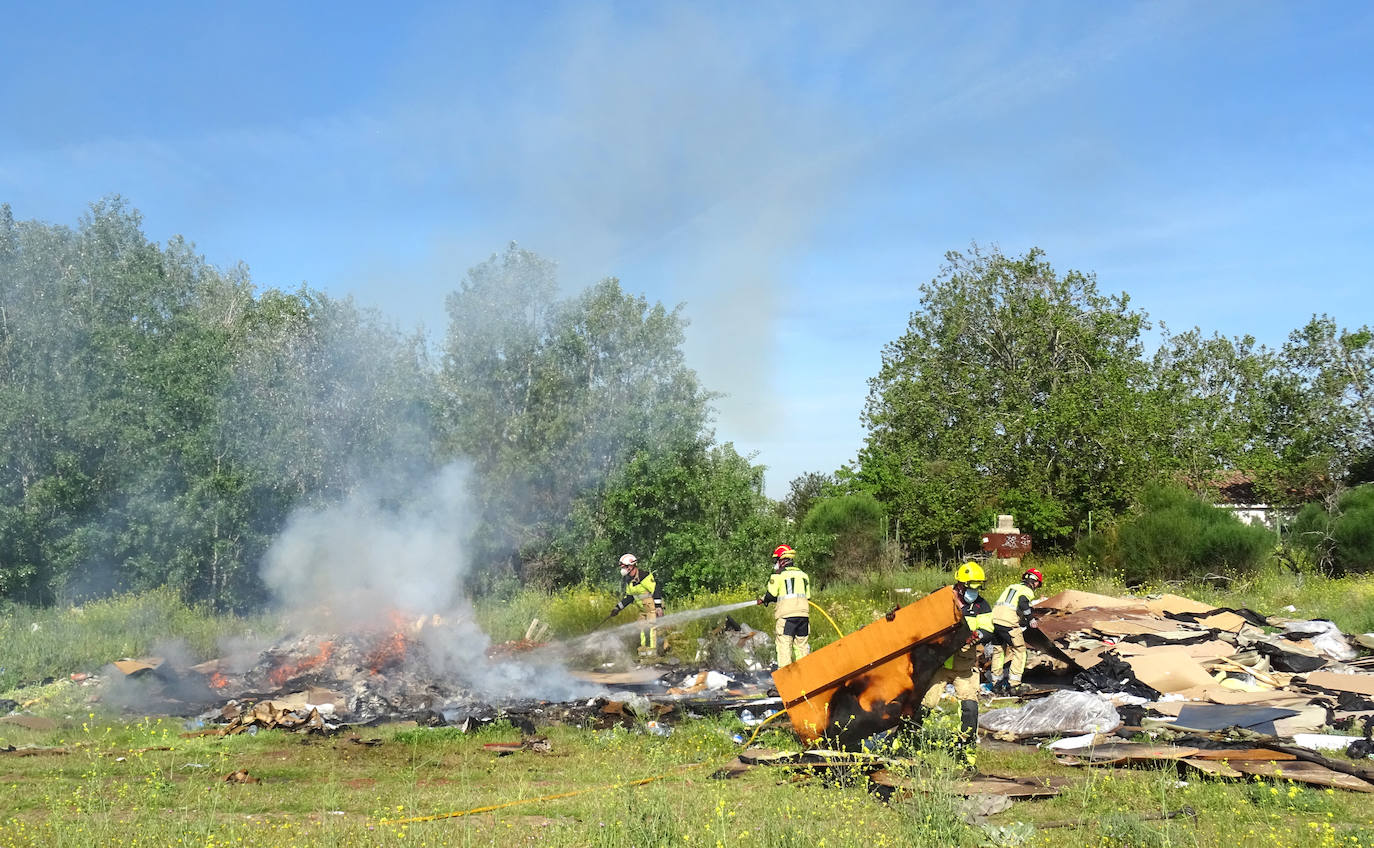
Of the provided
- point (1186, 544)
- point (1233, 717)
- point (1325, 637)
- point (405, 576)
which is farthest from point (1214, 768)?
point (1186, 544)

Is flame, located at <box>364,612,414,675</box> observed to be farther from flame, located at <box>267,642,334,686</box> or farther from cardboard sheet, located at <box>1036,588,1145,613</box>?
cardboard sheet, located at <box>1036,588,1145,613</box>

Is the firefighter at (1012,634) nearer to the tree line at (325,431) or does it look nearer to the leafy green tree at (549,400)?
the tree line at (325,431)

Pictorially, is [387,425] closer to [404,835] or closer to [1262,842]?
[404,835]

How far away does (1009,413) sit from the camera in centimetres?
3331

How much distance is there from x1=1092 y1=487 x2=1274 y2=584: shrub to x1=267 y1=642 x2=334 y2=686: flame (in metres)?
16.3

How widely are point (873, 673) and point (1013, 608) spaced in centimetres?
472

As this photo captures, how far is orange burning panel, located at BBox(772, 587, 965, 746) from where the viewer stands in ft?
24.1

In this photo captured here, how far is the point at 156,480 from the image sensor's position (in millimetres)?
18766

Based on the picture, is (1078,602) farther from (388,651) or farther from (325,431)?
(325,431)

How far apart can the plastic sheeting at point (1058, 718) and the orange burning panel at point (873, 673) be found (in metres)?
1.86

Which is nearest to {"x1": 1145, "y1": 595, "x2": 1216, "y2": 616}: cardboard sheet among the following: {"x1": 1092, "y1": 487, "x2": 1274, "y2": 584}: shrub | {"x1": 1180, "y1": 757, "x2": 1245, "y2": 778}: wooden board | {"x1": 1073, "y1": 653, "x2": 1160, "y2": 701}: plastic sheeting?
{"x1": 1073, "y1": 653, "x2": 1160, "y2": 701}: plastic sheeting

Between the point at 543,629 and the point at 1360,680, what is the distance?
11279 mm

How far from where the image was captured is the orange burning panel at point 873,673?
→ 7359 mm

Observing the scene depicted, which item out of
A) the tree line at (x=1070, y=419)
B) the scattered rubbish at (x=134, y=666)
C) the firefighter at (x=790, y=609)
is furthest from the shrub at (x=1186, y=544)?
the scattered rubbish at (x=134, y=666)
